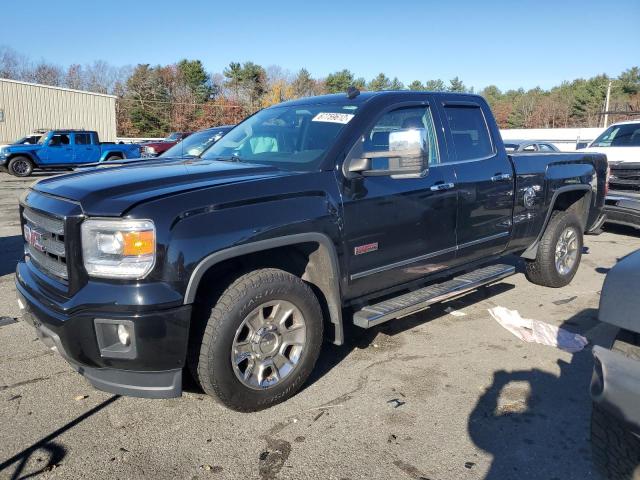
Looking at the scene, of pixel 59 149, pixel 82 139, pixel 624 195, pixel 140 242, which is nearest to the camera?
pixel 140 242

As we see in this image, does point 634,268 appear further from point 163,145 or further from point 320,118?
point 163,145

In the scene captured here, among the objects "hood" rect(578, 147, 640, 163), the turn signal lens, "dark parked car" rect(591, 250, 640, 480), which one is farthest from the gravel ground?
"hood" rect(578, 147, 640, 163)

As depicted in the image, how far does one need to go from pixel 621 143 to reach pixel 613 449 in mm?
10522

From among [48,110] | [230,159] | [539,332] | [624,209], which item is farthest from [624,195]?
[48,110]

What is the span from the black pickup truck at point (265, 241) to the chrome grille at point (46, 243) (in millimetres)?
17

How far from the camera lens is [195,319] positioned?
298 cm

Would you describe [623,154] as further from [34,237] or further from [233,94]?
[233,94]

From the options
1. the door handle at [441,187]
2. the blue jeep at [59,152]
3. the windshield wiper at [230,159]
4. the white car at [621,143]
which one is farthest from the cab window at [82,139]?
the door handle at [441,187]

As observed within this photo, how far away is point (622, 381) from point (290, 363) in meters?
1.91

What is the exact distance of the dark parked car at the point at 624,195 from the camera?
8.46 metres

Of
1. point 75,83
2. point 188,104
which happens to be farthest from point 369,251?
point 75,83

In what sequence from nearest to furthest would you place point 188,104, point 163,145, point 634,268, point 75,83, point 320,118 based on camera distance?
point 634,268 < point 320,118 < point 163,145 < point 188,104 < point 75,83

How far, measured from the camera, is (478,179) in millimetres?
4414

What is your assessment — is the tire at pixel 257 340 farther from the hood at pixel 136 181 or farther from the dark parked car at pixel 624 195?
the dark parked car at pixel 624 195
